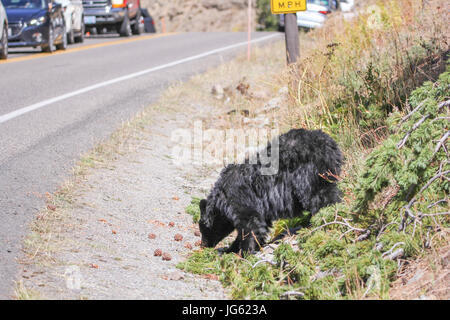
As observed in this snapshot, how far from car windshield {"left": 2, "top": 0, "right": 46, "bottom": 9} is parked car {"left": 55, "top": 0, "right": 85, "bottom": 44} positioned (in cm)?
167

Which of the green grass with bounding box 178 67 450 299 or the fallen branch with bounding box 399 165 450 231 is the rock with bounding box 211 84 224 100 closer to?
the green grass with bounding box 178 67 450 299

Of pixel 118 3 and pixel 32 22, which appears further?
pixel 118 3

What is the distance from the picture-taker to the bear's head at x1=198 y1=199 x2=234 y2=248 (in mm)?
5012

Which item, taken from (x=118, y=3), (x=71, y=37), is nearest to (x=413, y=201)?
(x=71, y=37)

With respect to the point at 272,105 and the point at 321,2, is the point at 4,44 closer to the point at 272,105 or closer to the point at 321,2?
the point at 272,105

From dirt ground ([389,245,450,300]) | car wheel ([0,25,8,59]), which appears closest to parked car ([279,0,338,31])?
car wheel ([0,25,8,59])

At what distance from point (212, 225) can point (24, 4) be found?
12597mm

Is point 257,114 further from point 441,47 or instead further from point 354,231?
point 354,231

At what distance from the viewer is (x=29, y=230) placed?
4602 millimetres

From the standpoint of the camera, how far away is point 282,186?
16.6ft

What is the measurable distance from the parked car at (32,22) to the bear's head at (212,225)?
11.5m

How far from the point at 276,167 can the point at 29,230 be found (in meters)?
2.02
